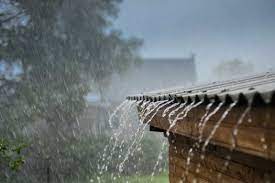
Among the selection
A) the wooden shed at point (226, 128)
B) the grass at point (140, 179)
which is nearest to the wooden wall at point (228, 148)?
the wooden shed at point (226, 128)

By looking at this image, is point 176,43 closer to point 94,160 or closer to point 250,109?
point 94,160

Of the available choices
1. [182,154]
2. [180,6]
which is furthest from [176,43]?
[182,154]

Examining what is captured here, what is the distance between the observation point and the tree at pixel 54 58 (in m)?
10.8

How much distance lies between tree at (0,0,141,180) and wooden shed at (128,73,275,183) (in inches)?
334

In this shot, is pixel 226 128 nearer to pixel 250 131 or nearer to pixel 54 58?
pixel 250 131

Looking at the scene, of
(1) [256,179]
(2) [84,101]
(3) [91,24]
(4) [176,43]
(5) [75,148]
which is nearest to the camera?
(1) [256,179]

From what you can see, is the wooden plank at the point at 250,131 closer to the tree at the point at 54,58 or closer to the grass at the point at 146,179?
the grass at the point at 146,179

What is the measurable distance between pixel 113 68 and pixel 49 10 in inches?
128

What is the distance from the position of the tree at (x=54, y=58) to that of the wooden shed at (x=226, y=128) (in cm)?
847

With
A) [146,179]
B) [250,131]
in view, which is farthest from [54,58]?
[250,131]

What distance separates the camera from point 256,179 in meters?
1.75

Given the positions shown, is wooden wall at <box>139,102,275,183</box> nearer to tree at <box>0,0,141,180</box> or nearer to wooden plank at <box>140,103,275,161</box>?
wooden plank at <box>140,103,275,161</box>

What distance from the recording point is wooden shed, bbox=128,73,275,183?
52.1 inches

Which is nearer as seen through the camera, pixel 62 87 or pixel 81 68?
pixel 62 87
